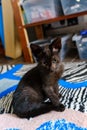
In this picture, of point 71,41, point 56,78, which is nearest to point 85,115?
point 56,78

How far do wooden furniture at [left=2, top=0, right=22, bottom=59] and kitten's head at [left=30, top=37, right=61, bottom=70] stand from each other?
146 centimetres

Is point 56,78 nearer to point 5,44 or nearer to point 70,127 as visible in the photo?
point 70,127

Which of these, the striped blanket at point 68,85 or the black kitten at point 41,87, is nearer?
the black kitten at point 41,87

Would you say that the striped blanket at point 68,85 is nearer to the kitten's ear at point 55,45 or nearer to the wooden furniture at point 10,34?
the kitten's ear at point 55,45

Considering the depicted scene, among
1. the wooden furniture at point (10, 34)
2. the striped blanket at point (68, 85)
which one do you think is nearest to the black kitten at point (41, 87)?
the striped blanket at point (68, 85)

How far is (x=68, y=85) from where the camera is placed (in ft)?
5.06

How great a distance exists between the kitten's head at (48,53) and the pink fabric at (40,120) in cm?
25

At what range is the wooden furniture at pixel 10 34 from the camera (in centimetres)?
247

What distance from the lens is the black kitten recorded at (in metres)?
1.15

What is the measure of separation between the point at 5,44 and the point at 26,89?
1.43 m

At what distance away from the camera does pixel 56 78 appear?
4.05 ft

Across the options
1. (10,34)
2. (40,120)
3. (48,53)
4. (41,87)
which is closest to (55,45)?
(48,53)

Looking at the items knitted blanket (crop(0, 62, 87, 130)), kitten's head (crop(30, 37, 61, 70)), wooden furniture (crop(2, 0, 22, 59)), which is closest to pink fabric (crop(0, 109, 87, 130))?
knitted blanket (crop(0, 62, 87, 130))

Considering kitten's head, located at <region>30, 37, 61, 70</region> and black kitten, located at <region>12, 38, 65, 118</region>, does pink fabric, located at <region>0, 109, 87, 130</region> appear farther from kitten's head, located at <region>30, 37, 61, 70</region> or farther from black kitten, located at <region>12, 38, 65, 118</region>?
kitten's head, located at <region>30, 37, 61, 70</region>
